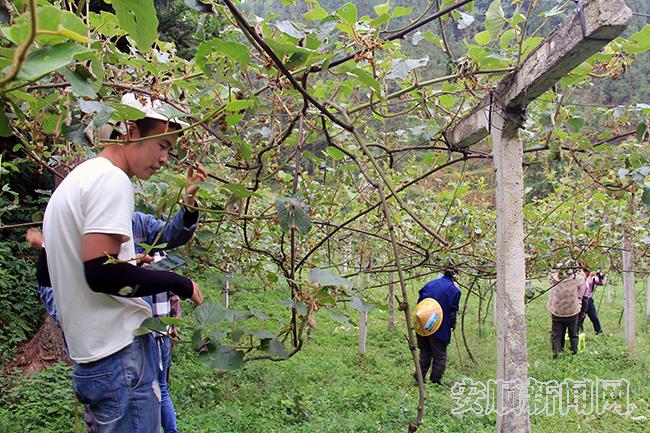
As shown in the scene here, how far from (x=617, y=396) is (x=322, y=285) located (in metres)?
5.93

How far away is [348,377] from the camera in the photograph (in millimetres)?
6539

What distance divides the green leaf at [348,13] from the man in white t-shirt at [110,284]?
50 centimetres

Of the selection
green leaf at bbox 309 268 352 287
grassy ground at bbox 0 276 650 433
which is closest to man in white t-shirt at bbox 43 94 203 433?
green leaf at bbox 309 268 352 287

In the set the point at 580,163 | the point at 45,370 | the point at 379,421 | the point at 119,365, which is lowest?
the point at 379,421

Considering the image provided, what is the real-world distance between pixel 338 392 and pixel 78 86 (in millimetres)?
5457

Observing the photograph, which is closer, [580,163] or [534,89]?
[534,89]

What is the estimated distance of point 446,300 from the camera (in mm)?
6098

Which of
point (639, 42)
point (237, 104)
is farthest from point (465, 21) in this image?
point (237, 104)

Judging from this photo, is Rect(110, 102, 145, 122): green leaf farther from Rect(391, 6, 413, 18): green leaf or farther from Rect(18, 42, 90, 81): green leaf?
Rect(391, 6, 413, 18): green leaf

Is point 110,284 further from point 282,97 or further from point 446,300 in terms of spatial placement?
point 446,300

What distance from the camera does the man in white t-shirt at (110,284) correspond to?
4.00 feet

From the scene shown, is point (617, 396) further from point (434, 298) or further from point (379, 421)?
point (379, 421)

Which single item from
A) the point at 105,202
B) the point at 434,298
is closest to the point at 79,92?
the point at 105,202

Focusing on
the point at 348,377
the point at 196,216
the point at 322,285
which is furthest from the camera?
the point at 348,377
